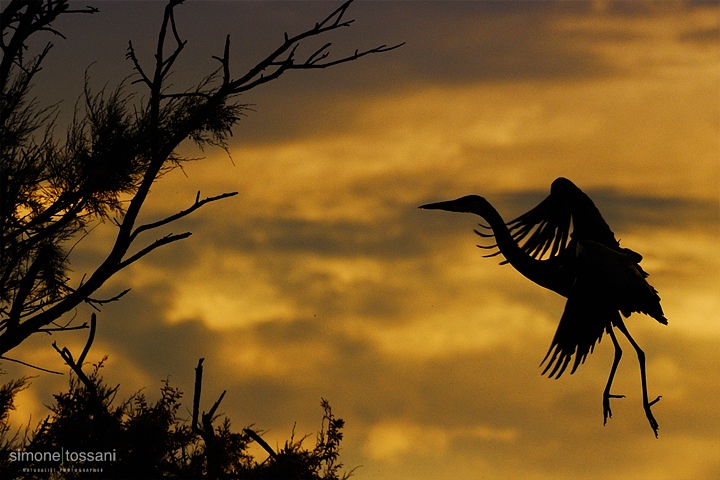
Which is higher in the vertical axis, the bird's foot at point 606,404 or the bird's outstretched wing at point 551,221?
the bird's outstretched wing at point 551,221

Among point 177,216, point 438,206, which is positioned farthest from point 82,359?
point 438,206

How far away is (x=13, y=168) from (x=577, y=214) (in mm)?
5103

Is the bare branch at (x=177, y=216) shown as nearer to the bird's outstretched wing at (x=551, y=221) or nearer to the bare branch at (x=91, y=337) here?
the bare branch at (x=91, y=337)

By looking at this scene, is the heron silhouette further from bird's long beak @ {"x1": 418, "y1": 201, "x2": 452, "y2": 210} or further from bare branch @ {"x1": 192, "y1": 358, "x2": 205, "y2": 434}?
bare branch @ {"x1": 192, "y1": 358, "x2": 205, "y2": 434}

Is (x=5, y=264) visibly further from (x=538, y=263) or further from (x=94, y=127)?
(x=538, y=263)

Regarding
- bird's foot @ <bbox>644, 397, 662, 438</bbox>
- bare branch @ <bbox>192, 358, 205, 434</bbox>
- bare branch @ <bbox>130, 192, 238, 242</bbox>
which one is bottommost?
bird's foot @ <bbox>644, 397, 662, 438</bbox>

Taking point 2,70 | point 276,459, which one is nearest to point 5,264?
point 2,70

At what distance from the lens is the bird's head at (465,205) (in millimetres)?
8234

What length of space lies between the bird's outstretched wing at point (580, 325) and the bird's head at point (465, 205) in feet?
4.18

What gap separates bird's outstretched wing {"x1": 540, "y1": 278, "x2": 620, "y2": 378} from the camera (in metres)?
7.32

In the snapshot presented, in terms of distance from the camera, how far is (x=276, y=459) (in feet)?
21.8

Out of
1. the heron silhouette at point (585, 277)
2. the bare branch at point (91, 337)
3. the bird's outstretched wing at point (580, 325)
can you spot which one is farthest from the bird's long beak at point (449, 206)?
the bare branch at point (91, 337)

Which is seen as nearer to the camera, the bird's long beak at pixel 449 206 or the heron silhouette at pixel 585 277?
the heron silhouette at pixel 585 277

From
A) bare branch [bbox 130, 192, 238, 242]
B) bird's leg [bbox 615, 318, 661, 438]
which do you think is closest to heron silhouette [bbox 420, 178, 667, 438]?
bird's leg [bbox 615, 318, 661, 438]
